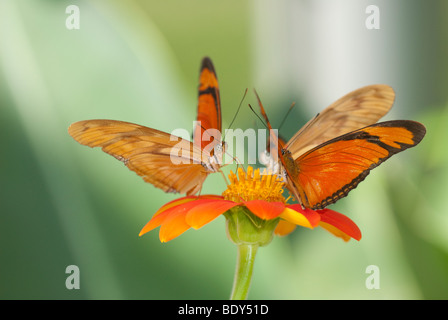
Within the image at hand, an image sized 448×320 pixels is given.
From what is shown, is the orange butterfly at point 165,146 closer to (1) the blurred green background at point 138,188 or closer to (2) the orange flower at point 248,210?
(2) the orange flower at point 248,210

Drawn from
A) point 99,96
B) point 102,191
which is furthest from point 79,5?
point 102,191

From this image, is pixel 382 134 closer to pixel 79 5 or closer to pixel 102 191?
pixel 102 191

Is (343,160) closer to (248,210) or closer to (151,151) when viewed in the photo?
(248,210)

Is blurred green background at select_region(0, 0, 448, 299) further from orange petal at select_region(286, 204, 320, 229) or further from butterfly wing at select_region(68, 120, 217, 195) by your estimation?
orange petal at select_region(286, 204, 320, 229)

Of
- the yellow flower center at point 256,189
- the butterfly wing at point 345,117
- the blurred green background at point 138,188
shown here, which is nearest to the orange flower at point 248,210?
the yellow flower center at point 256,189

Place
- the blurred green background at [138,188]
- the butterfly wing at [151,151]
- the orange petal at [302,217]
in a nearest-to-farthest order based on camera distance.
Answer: the orange petal at [302,217] < the butterfly wing at [151,151] < the blurred green background at [138,188]

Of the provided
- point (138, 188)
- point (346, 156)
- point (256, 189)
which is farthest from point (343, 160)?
point (138, 188)
